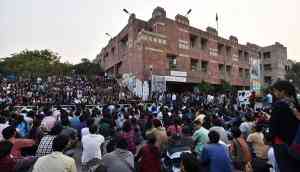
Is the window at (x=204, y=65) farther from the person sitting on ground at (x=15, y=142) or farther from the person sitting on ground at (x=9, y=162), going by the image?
the person sitting on ground at (x=9, y=162)

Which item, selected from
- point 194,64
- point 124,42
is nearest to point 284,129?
point 194,64

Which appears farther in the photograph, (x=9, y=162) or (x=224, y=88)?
(x=224, y=88)

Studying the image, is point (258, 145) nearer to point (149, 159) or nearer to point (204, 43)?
point (149, 159)

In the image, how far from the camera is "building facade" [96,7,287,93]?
26438mm

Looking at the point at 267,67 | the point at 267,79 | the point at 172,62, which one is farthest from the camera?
the point at 267,67

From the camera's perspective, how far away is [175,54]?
94.6ft

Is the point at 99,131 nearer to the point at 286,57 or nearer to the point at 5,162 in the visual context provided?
the point at 5,162

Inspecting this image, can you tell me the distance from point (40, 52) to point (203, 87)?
109 ft

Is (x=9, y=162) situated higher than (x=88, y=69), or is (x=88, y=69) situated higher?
(x=88, y=69)

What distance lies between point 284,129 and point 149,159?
2.46 metres

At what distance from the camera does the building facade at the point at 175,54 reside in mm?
26438

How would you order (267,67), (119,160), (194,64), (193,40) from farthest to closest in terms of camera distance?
(267,67) → (193,40) → (194,64) → (119,160)

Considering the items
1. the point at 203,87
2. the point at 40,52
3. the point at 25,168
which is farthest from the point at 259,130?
the point at 40,52

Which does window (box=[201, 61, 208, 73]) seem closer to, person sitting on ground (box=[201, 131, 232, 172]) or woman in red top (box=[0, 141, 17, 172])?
person sitting on ground (box=[201, 131, 232, 172])
